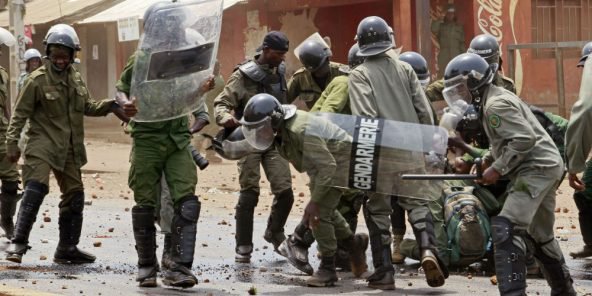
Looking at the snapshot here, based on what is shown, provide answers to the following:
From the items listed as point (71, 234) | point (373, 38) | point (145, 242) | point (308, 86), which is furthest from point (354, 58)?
point (71, 234)

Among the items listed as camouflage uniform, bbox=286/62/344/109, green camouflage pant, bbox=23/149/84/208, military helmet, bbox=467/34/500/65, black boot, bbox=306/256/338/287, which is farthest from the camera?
camouflage uniform, bbox=286/62/344/109

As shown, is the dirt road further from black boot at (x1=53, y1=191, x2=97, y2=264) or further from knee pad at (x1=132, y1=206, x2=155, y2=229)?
knee pad at (x1=132, y1=206, x2=155, y2=229)

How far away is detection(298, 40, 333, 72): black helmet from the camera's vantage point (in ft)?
31.6

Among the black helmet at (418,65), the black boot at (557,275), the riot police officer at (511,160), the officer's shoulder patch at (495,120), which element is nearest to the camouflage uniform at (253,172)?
the black helmet at (418,65)

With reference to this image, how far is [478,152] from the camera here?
848cm

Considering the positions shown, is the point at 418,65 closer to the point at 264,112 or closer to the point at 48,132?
the point at 264,112

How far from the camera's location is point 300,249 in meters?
9.34

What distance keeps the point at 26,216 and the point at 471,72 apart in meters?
3.72

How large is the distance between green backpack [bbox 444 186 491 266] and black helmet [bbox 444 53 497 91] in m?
1.83

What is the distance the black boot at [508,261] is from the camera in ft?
23.9

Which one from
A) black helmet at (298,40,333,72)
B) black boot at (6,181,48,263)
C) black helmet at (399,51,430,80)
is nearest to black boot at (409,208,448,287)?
black helmet at (298,40,333,72)

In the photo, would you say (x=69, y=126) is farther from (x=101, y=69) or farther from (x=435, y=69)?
(x=101, y=69)

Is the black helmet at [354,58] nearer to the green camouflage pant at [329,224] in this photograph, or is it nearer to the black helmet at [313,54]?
the black helmet at [313,54]

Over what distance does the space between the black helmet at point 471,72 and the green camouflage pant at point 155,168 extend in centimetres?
197
